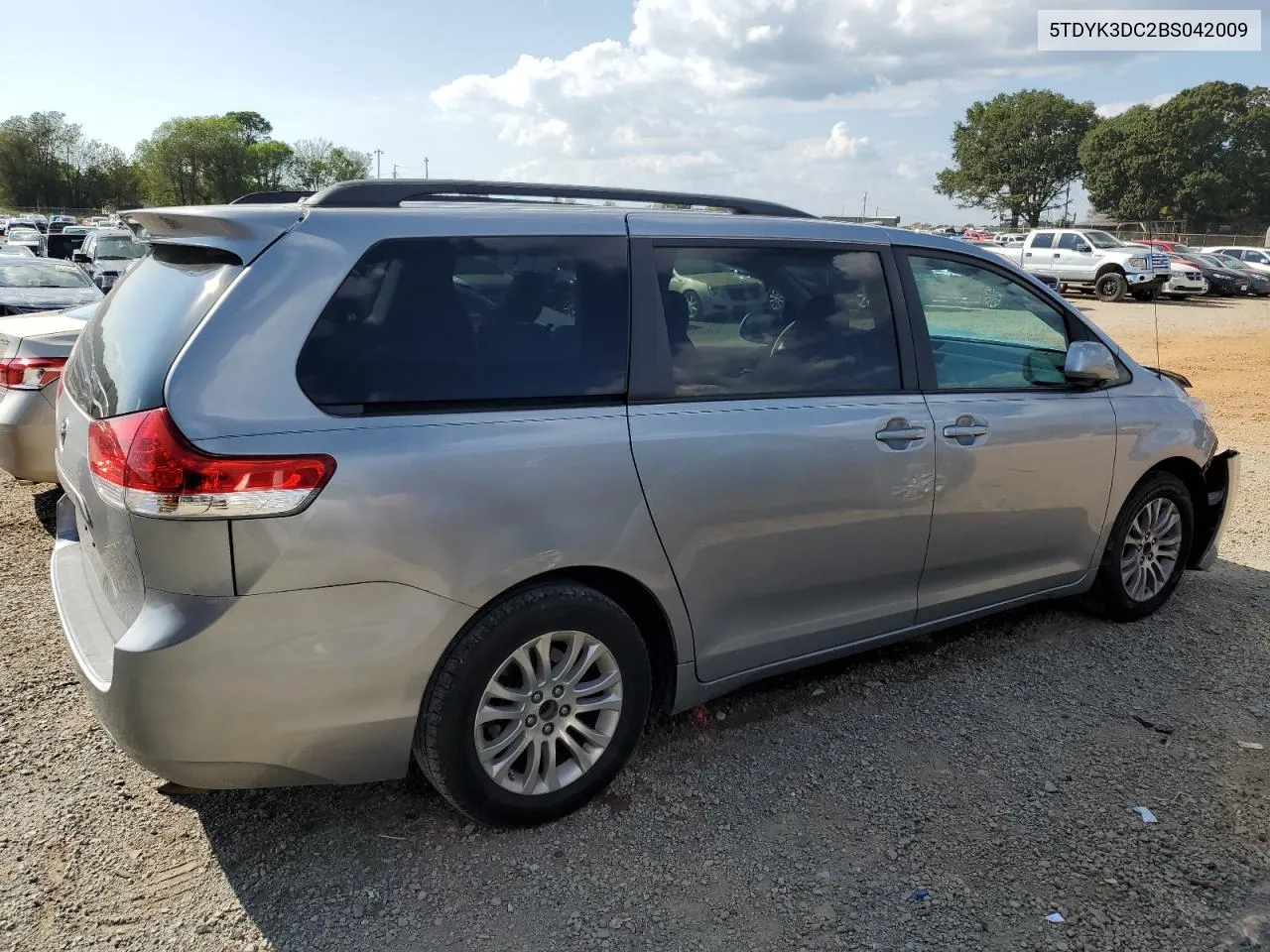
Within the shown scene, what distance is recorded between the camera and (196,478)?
2230 millimetres

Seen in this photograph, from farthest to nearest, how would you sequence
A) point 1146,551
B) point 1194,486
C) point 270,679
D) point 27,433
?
point 27,433 < point 1194,486 < point 1146,551 < point 270,679

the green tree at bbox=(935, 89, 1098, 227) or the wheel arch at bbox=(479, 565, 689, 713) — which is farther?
the green tree at bbox=(935, 89, 1098, 227)

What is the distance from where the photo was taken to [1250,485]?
7285 millimetres

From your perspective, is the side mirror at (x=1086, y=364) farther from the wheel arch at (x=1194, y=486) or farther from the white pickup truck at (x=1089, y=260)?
the white pickup truck at (x=1089, y=260)

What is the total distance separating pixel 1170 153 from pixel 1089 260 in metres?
69.0

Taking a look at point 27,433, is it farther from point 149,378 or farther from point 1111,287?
point 1111,287

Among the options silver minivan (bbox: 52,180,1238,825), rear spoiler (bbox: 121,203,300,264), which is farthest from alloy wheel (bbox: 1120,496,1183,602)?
rear spoiler (bbox: 121,203,300,264)

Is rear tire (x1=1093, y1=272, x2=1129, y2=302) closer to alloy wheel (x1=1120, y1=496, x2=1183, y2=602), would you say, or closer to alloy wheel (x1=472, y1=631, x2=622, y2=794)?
alloy wheel (x1=1120, y1=496, x2=1183, y2=602)

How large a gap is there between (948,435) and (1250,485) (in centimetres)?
518

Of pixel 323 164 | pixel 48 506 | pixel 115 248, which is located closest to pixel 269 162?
pixel 323 164

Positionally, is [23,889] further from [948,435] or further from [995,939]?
[948,435]

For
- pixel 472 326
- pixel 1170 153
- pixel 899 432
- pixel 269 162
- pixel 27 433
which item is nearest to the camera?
pixel 472 326

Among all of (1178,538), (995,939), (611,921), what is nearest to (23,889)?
(611,921)

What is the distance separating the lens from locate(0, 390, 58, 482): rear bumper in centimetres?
499
